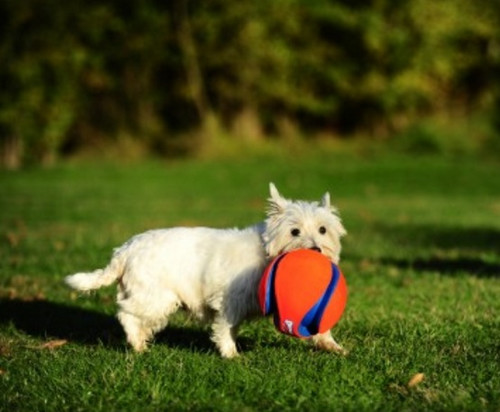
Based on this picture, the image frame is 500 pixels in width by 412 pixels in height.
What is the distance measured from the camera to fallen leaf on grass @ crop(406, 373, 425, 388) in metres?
4.96

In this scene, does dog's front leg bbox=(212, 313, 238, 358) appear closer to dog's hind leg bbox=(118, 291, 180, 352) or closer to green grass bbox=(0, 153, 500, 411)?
green grass bbox=(0, 153, 500, 411)

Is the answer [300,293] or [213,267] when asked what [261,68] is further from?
[300,293]

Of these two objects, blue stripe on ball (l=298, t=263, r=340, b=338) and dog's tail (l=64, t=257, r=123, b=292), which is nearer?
blue stripe on ball (l=298, t=263, r=340, b=338)

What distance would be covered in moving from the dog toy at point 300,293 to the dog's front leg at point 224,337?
46cm

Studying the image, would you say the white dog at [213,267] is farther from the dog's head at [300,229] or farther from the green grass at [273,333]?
the green grass at [273,333]

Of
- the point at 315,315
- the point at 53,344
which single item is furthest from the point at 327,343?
the point at 53,344

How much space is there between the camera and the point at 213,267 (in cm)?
593

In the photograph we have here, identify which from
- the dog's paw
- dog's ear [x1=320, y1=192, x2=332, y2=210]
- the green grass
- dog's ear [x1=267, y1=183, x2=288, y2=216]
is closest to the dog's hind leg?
the green grass

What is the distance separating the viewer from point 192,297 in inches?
237

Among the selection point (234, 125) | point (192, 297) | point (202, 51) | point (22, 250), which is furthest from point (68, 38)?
point (192, 297)

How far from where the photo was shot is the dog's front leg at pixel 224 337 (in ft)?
19.2

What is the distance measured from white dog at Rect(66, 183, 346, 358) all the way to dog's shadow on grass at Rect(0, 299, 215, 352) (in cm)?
34

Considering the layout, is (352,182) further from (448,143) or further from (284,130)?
(284,130)

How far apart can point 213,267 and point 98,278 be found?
3.24ft
